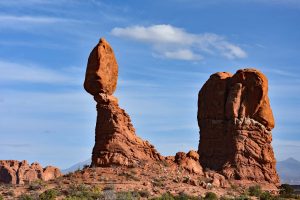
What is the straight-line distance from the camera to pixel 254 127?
48.7 metres

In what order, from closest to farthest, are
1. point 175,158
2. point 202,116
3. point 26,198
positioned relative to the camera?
point 26,198 → point 175,158 → point 202,116

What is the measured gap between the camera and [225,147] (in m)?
48.1

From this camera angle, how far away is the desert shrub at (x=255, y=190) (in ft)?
145

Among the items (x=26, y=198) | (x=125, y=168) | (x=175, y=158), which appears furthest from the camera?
(x=175, y=158)

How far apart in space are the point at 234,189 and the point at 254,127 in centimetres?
608

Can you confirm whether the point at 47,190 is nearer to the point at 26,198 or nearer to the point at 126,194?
the point at 26,198

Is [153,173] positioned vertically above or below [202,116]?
below

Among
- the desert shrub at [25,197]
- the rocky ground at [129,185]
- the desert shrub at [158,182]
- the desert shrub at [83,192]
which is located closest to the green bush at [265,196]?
the rocky ground at [129,185]

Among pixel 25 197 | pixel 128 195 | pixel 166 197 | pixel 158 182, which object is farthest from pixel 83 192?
pixel 158 182

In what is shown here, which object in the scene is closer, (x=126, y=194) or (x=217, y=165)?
(x=126, y=194)

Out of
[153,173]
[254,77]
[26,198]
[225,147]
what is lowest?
[26,198]

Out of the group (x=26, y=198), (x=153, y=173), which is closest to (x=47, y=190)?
(x=26, y=198)

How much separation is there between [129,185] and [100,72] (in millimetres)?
8875

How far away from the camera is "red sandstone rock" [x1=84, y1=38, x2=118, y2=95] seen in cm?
4409
